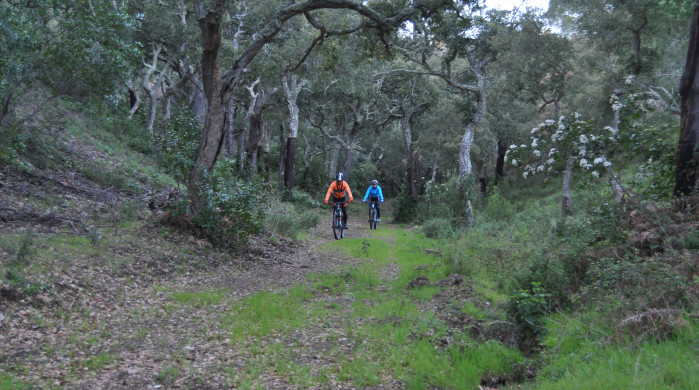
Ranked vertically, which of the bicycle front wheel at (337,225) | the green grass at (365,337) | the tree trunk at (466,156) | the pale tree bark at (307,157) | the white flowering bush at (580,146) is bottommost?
the green grass at (365,337)

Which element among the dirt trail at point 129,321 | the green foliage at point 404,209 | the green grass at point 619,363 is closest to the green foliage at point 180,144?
the dirt trail at point 129,321

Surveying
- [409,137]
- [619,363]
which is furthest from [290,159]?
[619,363]

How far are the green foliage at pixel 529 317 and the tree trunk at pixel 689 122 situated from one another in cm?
315

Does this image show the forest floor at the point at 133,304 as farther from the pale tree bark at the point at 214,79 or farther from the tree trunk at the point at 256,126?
the tree trunk at the point at 256,126

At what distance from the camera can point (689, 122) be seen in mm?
7094

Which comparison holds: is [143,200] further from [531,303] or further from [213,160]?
[531,303]

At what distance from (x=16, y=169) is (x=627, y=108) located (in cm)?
1242

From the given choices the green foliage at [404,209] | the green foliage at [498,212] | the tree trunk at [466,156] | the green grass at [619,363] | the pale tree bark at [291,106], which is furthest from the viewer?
the green foliage at [404,209]

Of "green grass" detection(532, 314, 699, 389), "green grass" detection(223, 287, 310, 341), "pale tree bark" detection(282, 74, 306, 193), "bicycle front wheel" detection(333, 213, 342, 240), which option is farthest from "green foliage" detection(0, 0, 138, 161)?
"pale tree bark" detection(282, 74, 306, 193)

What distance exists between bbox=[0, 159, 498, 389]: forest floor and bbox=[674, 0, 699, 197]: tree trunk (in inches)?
142

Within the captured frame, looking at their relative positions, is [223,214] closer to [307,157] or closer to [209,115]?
[209,115]

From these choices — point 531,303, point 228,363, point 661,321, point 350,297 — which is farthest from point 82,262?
point 661,321

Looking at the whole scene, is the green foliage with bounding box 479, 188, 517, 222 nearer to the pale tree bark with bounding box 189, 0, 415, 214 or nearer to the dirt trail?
the pale tree bark with bounding box 189, 0, 415, 214

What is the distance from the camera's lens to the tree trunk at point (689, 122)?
690cm
